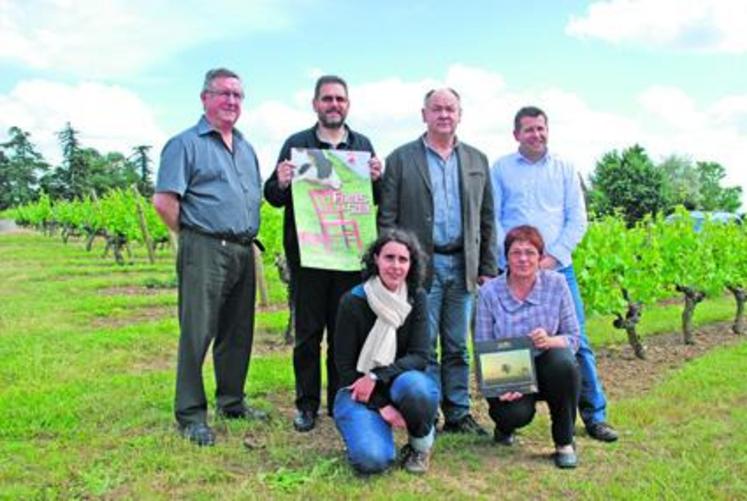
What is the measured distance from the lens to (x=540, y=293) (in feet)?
13.8

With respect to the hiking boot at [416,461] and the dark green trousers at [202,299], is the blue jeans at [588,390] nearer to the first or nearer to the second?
the hiking boot at [416,461]

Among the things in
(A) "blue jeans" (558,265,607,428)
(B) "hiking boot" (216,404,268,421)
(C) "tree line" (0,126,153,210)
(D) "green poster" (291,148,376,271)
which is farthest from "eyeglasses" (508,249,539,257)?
(C) "tree line" (0,126,153,210)

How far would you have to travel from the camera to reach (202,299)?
4410 millimetres

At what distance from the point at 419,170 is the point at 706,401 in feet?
9.51

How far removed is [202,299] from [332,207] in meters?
0.95

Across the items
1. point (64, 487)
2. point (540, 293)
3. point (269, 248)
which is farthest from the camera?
point (269, 248)

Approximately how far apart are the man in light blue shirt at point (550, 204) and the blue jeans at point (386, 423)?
1.12 meters

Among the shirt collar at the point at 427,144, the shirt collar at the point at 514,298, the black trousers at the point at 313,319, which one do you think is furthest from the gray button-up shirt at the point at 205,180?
the shirt collar at the point at 514,298

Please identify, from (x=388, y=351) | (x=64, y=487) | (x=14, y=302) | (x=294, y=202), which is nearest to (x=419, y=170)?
(x=294, y=202)

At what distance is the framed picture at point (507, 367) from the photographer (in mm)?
4035

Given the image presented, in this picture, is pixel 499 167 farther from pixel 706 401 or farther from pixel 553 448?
pixel 706 401

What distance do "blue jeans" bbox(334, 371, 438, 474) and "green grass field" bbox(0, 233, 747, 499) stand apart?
115mm

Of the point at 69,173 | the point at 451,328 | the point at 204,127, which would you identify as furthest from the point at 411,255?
the point at 69,173

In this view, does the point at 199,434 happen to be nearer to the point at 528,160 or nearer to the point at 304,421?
the point at 304,421
